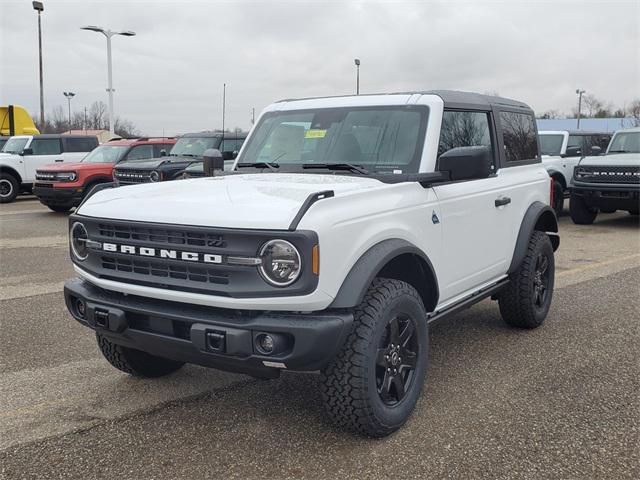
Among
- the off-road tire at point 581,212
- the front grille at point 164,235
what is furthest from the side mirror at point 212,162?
the off-road tire at point 581,212

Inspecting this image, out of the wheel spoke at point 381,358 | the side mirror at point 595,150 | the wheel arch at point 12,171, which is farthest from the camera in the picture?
the wheel arch at point 12,171

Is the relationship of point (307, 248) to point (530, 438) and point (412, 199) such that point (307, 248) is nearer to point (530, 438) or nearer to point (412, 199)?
point (412, 199)

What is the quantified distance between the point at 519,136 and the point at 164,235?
3519 mm

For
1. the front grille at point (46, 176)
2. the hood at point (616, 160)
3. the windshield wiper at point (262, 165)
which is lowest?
the front grille at point (46, 176)

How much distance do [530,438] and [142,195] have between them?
8.33ft

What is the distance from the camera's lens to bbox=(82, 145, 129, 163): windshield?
1517 centimetres

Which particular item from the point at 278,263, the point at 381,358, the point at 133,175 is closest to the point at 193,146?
the point at 133,175

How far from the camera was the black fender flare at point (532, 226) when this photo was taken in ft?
16.5

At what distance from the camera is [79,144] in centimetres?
1864

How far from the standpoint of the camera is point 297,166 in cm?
439

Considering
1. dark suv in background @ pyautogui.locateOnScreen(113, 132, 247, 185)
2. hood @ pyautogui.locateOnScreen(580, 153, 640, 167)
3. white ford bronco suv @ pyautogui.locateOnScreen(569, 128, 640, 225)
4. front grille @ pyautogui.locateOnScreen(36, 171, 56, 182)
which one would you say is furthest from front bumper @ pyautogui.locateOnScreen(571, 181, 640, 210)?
front grille @ pyautogui.locateOnScreen(36, 171, 56, 182)

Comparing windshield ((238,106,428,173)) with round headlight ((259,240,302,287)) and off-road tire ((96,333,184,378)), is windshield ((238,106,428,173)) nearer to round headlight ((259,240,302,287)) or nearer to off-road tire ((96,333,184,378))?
round headlight ((259,240,302,287))

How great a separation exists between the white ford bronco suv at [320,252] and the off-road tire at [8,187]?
15301mm

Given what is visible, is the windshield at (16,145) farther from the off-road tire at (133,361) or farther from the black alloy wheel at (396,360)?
the black alloy wheel at (396,360)
